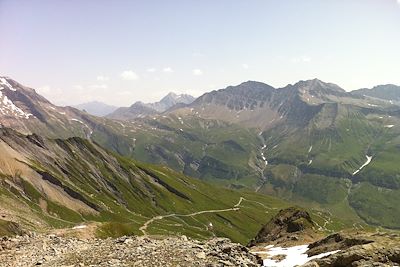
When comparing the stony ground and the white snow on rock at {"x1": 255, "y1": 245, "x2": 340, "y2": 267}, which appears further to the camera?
the white snow on rock at {"x1": 255, "y1": 245, "x2": 340, "y2": 267}

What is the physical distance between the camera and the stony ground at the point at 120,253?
35.7 meters

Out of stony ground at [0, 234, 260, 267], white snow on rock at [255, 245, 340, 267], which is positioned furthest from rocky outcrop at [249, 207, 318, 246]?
stony ground at [0, 234, 260, 267]

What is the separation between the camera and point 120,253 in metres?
38.5

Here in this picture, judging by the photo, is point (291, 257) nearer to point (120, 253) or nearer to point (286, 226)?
point (120, 253)

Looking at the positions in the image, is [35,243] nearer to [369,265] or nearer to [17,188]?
[369,265]

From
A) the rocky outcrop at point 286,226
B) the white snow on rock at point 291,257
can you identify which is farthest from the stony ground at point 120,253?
the rocky outcrop at point 286,226

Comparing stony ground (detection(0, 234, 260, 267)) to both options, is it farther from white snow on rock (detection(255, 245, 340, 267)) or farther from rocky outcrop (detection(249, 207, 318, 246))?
rocky outcrop (detection(249, 207, 318, 246))

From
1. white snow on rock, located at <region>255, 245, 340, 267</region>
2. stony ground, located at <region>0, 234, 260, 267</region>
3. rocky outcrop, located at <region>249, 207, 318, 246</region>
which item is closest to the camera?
stony ground, located at <region>0, 234, 260, 267</region>

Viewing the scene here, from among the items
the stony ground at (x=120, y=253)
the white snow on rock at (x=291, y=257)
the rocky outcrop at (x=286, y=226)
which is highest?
the stony ground at (x=120, y=253)

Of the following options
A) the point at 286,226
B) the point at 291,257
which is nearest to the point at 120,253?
the point at 291,257

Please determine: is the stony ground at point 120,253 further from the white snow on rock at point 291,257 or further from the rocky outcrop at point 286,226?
the rocky outcrop at point 286,226

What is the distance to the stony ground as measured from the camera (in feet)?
117

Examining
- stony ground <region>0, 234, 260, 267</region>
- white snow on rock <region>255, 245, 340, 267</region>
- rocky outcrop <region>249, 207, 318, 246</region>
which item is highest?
stony ground <region>0, 234, 260, 267</region>

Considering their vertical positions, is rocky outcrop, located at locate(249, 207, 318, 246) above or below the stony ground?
below
